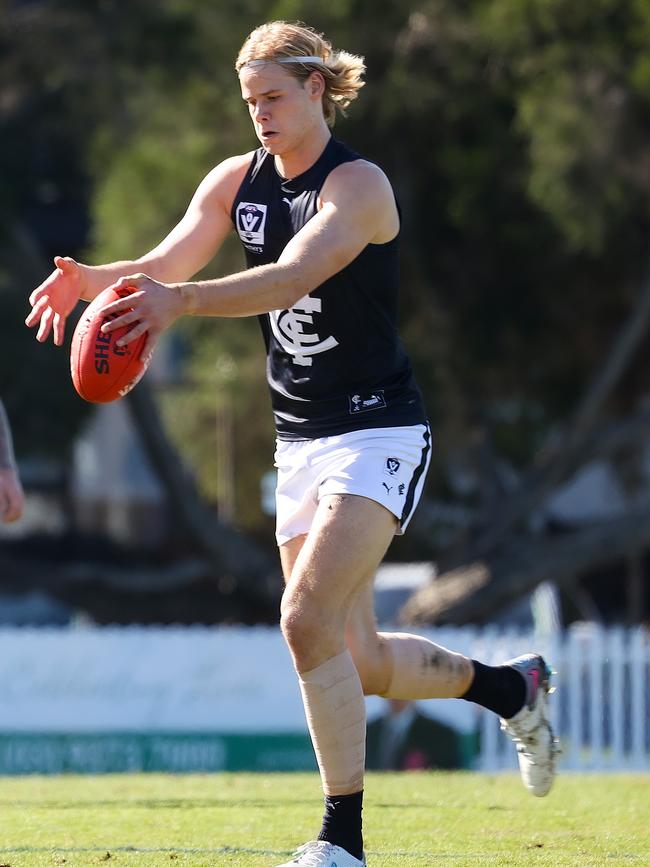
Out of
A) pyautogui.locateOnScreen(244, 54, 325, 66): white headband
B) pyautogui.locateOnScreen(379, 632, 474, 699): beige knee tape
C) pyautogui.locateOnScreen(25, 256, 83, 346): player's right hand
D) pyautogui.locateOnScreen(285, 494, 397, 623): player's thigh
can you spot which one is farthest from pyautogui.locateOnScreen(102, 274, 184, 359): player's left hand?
pyautogui.locateOnScreen(379, 632, 474, 699): beige knee tape

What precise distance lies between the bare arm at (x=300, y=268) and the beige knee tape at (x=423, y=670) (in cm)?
138

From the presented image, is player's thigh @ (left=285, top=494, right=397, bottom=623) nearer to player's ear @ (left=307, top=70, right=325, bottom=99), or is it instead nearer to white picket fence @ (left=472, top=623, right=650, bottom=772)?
player's ear @ (left=307, top=70, right=325, bottom=99)

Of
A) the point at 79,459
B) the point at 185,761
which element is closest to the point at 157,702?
the point at 185,761

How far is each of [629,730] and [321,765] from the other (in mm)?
10473

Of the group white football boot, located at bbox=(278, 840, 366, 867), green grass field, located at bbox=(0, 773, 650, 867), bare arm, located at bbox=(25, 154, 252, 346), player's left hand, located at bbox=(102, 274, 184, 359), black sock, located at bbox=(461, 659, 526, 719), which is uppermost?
bare arm, located at bbox=(25, 154, 252, 346)

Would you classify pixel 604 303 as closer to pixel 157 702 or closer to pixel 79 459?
pixel 157 702

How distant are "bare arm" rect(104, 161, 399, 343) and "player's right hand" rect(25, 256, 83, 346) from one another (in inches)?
27.7

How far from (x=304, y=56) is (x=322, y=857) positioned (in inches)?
94.5

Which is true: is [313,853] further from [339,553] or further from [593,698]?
[593,698]

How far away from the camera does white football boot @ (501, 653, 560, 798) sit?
530cm

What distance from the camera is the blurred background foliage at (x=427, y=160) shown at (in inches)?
669

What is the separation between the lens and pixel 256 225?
192 inches

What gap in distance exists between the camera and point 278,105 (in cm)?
471

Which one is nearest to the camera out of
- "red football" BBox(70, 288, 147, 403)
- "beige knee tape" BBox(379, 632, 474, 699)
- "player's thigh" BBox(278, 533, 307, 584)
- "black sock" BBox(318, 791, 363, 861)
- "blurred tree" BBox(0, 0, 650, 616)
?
"red football" BBox(70, 288, 147, 403)
